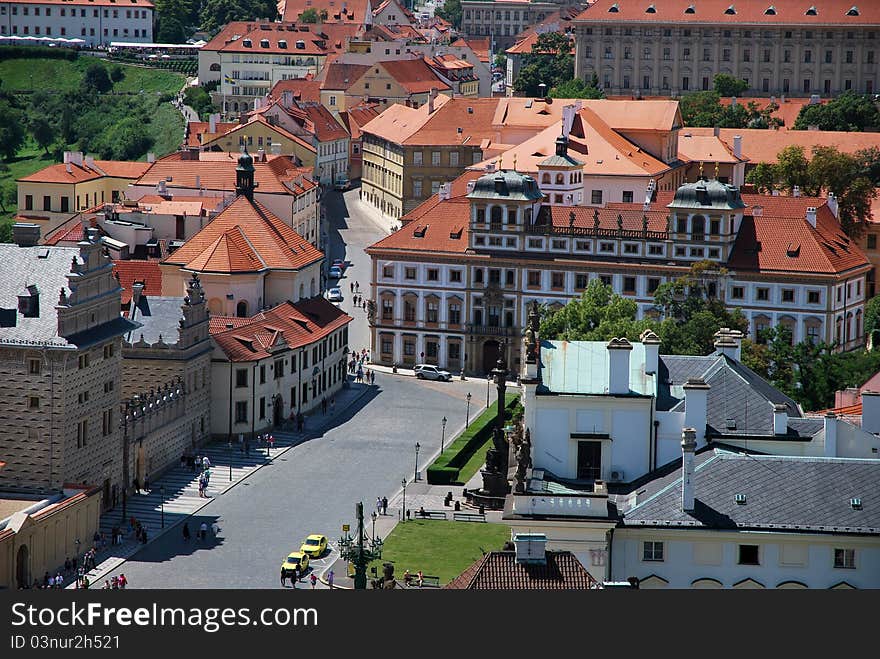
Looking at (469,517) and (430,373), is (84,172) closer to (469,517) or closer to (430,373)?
(430,373)

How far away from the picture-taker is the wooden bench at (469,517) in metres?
97.2

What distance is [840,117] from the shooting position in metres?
197

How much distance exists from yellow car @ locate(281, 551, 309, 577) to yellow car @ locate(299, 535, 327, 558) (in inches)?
21.8

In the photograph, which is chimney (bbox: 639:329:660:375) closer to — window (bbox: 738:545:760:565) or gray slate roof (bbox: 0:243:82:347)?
window (bbox: 738:545:760:565)

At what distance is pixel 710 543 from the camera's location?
230 feet

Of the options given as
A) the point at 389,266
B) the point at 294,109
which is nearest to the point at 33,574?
the point at 389,266

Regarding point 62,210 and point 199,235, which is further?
point 62,210

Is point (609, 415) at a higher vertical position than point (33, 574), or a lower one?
higher

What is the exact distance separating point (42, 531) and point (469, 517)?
1929 cm

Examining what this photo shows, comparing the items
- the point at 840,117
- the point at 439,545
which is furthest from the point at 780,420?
the point at 840,117

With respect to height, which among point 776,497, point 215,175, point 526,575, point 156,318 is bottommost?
point 526,575

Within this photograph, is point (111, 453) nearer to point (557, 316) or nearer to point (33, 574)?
point (33, 574)

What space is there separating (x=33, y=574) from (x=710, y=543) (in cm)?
2789

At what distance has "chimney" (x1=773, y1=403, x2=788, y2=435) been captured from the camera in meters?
77.9
